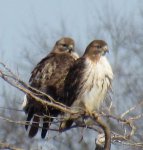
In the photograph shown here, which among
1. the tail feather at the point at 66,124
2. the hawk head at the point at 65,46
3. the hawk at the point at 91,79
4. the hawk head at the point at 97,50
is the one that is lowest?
the tail feather at the point at 66,124

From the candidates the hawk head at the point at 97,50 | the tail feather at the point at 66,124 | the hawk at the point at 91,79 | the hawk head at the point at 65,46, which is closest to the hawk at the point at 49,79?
the hawk head at the point at 65,46

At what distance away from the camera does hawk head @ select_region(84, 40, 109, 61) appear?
11.1 metres

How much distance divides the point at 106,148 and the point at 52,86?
3020 mm

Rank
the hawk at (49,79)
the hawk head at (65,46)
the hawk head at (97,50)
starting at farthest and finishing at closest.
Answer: the hawk head at (65,46), the hawk at (49,79), the hawk head at (97,50)

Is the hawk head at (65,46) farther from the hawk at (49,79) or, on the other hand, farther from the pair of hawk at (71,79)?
the hawk at (49,79)

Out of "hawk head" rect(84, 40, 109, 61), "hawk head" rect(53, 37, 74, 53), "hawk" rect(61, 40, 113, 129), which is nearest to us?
"hawk" rect(61, 40, 113, 129)

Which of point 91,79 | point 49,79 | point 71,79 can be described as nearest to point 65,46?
point 49,79

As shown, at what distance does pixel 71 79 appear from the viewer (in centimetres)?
1147

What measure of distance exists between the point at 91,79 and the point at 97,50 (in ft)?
1.19

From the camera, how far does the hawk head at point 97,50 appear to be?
11.1m

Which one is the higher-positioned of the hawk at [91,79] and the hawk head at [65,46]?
the hawk head at [65,46]

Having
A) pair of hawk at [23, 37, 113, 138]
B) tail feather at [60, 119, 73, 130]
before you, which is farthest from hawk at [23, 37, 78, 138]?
tail feather at [60, 119, 73, 130]

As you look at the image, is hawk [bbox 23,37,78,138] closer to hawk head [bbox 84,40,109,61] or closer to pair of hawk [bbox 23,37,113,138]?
pair of hawk [bbox 23,37,113,138]

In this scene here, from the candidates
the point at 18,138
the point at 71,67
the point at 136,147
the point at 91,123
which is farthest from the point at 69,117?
the point at 18,138
